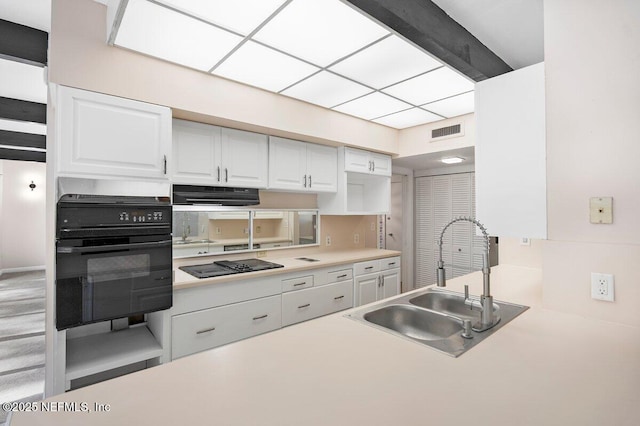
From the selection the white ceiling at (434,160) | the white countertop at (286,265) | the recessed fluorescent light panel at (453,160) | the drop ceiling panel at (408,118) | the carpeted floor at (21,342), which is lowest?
the carpeted floor at (21,342)

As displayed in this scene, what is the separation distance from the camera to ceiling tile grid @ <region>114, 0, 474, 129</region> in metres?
1.80

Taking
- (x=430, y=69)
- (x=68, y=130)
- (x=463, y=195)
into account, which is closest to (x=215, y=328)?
(x=68, y=130)

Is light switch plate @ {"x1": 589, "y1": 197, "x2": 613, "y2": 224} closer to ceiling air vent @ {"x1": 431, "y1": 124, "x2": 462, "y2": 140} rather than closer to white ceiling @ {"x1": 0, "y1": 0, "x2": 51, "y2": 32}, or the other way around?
ceiling air vent @ {"x1": 431, "y1": 124, "x2": 462, "y2": 140}

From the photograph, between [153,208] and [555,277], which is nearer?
[555,277]

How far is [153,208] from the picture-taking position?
2162mm

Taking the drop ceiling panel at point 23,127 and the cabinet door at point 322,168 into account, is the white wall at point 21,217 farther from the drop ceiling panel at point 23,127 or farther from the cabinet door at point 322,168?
the cabinet door at point 322,168

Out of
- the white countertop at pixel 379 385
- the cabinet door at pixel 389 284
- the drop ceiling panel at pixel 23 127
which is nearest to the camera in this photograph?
the white countertop at pixel 379 385

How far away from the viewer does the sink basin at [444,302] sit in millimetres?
1793

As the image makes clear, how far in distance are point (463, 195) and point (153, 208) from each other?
4014 millimetres

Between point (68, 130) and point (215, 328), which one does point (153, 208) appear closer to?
point (68, 130)

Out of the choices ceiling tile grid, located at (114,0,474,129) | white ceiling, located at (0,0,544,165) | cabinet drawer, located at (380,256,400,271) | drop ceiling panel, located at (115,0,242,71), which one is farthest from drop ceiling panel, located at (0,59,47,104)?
cabinet drawer, located at (380,256,400,271)

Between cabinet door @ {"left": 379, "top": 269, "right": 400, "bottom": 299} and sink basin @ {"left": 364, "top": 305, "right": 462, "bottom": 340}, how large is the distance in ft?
7.30

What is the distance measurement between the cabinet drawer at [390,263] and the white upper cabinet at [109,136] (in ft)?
8.60

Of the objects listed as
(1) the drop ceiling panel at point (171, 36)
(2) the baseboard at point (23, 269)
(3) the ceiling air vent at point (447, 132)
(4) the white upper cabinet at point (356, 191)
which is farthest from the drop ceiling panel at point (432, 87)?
(2) the baseboard at point (23, 269)
